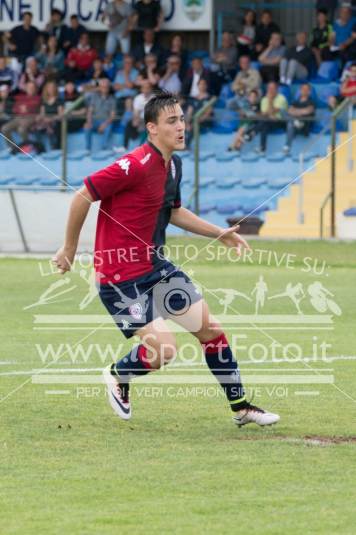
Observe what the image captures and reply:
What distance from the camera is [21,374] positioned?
10.4 metres

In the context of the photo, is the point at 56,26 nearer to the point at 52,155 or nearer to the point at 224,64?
the point at 224,64

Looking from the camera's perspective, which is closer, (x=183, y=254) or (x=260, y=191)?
(x=183, y=254)

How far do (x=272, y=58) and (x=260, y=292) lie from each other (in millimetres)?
12418

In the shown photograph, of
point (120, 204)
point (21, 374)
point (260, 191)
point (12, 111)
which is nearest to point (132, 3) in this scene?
point (12, 111)

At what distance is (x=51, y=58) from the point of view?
3069cm

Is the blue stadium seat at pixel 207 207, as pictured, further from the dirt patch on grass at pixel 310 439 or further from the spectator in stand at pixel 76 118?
the dirt patch on grass at pixel 310 439

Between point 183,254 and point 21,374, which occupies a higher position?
point 21,374

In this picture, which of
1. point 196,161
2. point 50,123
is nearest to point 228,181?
point 196,161

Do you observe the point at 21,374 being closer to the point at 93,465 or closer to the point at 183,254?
the point at 93,465

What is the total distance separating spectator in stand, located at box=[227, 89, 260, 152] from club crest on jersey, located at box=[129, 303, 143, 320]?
58.2 feet

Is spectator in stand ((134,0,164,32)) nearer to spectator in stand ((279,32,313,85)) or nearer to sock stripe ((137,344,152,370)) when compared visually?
spectator in stand ((279,32,313,85))

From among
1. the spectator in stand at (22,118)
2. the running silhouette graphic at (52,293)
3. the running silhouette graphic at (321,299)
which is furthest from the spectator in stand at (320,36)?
the running silhouette graphic at (52,293)

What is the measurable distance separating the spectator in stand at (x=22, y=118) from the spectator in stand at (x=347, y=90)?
600cm

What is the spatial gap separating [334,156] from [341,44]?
353 cm
